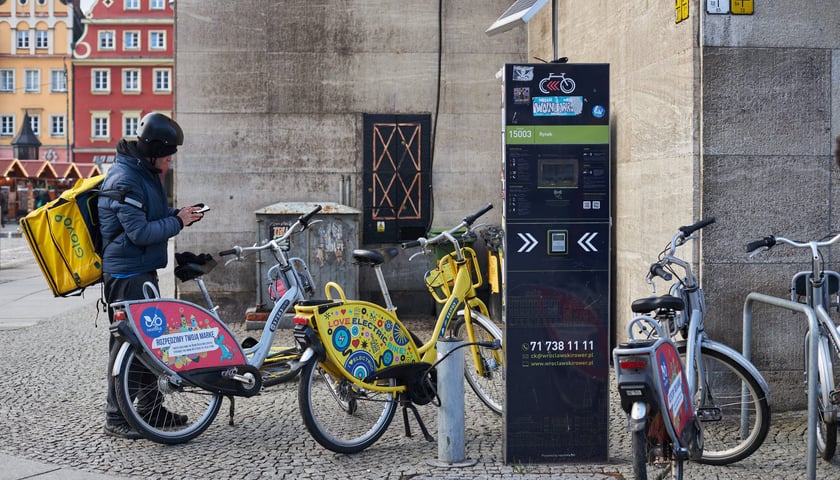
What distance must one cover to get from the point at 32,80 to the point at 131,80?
11635 millimetres

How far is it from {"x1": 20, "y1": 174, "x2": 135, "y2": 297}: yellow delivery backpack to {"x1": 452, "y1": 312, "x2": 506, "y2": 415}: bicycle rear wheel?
229cm

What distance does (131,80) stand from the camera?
6575 cm

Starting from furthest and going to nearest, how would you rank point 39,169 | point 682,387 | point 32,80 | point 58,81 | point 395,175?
point 32,80, point 58,81, point 39,169, point 395,175, point 682,387

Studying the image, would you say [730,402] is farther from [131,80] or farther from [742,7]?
[131,80]

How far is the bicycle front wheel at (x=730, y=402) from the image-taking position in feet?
17.9

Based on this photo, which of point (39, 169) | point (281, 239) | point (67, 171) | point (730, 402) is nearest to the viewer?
point (730, 402)

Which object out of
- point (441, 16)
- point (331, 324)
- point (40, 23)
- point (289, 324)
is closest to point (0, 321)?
point (289, 324)

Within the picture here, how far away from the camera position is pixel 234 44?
11.1 meters

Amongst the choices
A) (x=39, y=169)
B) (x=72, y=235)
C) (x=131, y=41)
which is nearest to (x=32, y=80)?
(x=131, y=41)

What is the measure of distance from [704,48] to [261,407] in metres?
3.77

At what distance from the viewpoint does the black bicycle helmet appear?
6.39 metres

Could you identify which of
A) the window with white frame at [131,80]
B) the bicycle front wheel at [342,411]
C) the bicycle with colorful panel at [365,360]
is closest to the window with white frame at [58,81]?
the window with white frame at [131,80]

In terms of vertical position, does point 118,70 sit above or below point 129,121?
above

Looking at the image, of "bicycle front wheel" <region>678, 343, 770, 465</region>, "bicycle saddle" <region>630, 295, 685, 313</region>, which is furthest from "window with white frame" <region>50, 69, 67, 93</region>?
"bicycle saddle" <region>630, 295, 685, 313</region>
